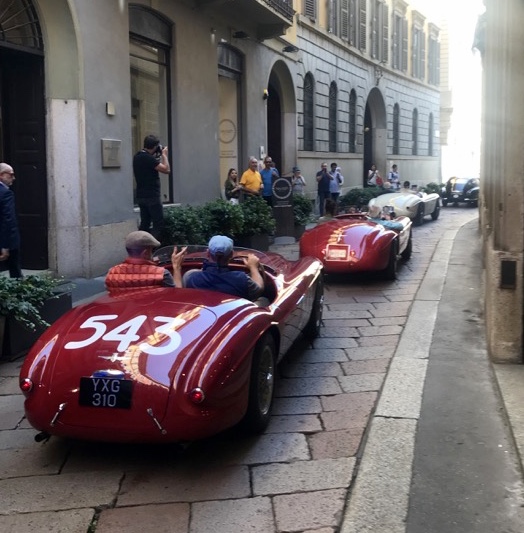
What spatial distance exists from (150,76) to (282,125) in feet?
29.0

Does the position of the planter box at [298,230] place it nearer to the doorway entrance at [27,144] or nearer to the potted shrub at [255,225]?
the potted shrub at [255,225]

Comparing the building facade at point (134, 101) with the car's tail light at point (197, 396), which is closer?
the car's tail light at point (197, 396)

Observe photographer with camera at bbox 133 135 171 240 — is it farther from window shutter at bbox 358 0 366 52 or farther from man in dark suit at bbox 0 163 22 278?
window shutter at bbox 358 0 366 52

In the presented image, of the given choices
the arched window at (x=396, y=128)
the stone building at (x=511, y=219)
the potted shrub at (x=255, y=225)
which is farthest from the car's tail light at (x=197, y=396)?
the arched window at (x=396, y=128)

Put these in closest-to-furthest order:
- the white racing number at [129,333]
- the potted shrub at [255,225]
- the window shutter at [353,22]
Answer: the white racing number at [129,333] → the potted shrub at [255,225] → the window shutter at [353,22]

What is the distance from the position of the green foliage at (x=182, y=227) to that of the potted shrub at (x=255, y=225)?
1268 millimetres

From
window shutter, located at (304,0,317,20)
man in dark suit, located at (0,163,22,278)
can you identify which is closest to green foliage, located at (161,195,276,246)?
man in dark suit, located at (0,163,22,278)

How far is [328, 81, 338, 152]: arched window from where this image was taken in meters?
25.6

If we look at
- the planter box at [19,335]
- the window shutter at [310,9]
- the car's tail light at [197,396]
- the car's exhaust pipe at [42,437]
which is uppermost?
the window shutter at [310,9]

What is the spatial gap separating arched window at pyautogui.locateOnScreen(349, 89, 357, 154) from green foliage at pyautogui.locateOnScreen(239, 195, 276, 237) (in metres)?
14.9

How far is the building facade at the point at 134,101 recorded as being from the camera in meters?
10.3

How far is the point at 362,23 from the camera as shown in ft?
94.5

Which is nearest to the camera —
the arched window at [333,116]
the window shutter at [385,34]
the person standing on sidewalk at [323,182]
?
the person standing on sidewalk at [323,182]

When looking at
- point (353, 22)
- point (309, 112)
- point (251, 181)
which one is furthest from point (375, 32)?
point (251, 181)
